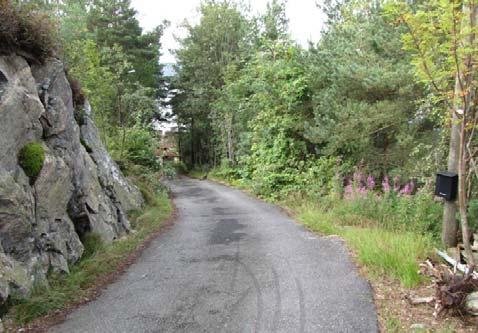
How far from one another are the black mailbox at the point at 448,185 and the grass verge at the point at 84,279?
4967mm

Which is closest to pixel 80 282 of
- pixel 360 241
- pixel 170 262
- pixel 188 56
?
pixel 170 262

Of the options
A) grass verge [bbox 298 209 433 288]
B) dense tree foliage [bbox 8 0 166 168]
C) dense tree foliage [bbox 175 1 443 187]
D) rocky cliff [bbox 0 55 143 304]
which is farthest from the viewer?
dense tree foliage [bbox 8 0 166 168]

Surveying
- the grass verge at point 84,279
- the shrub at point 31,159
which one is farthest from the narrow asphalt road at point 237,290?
the shrub at point 31,159

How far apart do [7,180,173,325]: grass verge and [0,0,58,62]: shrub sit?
3.17m

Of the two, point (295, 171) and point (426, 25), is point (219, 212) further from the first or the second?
point (426, 25)

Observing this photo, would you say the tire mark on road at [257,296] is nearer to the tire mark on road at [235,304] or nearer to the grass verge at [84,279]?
the tire mark on road at [235,304]

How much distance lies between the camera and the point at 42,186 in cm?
546

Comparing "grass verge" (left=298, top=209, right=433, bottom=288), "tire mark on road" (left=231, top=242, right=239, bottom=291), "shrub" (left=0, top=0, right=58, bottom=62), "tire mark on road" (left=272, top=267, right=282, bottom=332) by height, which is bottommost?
"tire mark on road" (left=231, top=242, right=239, bottom=291)

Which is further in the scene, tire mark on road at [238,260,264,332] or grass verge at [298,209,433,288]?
grass verge at [298,209,433,288]

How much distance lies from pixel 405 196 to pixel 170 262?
496cm

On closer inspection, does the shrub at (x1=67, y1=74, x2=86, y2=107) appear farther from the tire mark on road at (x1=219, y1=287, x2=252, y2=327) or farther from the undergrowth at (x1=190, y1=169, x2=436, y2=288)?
the undergrowth at (x1=190, y1=169, x2=436, y2=288)

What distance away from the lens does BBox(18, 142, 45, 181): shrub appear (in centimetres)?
524

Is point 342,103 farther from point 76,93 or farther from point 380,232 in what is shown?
point 76,93

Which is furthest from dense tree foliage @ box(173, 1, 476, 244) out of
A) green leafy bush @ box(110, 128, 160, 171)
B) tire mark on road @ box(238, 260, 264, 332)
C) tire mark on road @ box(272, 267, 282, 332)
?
green leafy bush @ box(110, 128, 160, 171)
